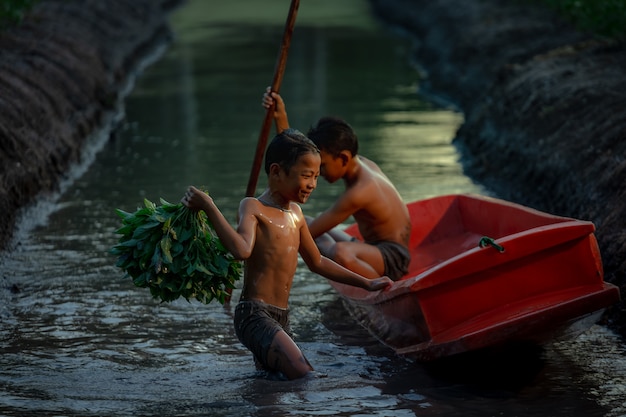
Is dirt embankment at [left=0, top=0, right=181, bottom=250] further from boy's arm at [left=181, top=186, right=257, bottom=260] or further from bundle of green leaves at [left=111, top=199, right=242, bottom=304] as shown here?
boy's arm at [left=181, top=186, right=257, bottom=260]

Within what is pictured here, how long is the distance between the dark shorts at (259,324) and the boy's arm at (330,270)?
0.32m

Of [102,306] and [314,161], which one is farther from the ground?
[314,161]

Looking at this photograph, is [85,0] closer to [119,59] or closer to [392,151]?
[119,59]

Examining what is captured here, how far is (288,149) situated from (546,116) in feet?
21.4

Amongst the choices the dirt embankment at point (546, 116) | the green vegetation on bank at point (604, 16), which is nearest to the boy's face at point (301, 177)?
the dirt embankment at point (546, 116)

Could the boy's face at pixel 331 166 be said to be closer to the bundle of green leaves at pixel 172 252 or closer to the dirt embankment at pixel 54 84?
the bundle of green leaves at pixel 172 252

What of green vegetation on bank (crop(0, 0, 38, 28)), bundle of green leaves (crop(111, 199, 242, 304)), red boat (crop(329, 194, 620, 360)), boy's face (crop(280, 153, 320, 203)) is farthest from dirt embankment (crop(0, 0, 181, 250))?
red boat (crop(329, 194, 620, 360))

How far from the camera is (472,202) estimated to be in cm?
911

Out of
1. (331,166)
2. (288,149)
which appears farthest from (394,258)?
(288,149)

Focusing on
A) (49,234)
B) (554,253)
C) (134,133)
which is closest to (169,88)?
(134,133)

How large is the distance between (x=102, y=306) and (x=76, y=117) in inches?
268

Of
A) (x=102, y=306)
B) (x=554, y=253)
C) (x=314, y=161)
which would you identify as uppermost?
(x=314, y=161)

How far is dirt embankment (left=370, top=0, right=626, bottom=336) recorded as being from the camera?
9422mm

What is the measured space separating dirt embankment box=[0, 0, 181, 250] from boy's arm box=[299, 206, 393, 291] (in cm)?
382
